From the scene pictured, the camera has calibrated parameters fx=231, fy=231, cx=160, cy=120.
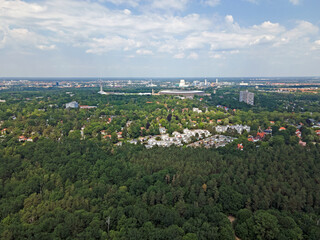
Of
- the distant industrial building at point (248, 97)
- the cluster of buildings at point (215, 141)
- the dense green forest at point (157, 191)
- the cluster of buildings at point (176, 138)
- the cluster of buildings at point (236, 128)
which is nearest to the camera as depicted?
the dense green forest at point (157, 191)

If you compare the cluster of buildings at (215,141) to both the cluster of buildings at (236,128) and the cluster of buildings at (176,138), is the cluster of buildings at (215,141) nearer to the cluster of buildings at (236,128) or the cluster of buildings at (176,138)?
the cluster of buildings at (176,138)

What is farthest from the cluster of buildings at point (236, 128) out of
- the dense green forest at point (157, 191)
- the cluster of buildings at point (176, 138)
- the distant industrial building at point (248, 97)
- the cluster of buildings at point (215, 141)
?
the distant industrial building at point (248, 97)

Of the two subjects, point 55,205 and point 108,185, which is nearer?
point 55,205

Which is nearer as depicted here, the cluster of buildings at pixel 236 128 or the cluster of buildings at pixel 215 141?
the cluster of buildings at pixel 215 141

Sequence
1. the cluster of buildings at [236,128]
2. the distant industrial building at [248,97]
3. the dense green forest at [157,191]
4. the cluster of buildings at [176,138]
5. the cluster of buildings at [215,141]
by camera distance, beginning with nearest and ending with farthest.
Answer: the dense green forest at [157,191] < the cluster of buildings at [215,141] < the cluster of buildings at [176,138] < the cluster of buildings at [236,128] < the distant industrial building at [248,97]

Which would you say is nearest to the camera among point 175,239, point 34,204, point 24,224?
point 175,239

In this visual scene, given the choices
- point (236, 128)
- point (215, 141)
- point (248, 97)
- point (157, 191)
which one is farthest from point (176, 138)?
point (248, 97)

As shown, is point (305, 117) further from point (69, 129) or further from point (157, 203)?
point (69, 129)

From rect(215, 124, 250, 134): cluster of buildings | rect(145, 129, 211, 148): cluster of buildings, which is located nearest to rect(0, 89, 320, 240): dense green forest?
rect(145, 129, 211, 148): cluster of buildings

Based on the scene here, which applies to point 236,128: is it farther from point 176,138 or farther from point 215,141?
point 176,138

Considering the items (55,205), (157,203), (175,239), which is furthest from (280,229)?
(55,205)

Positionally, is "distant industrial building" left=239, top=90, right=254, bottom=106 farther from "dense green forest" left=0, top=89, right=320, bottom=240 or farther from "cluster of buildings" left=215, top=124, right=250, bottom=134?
"dense green forest" left=0, top=89, right=320, bottom=240
